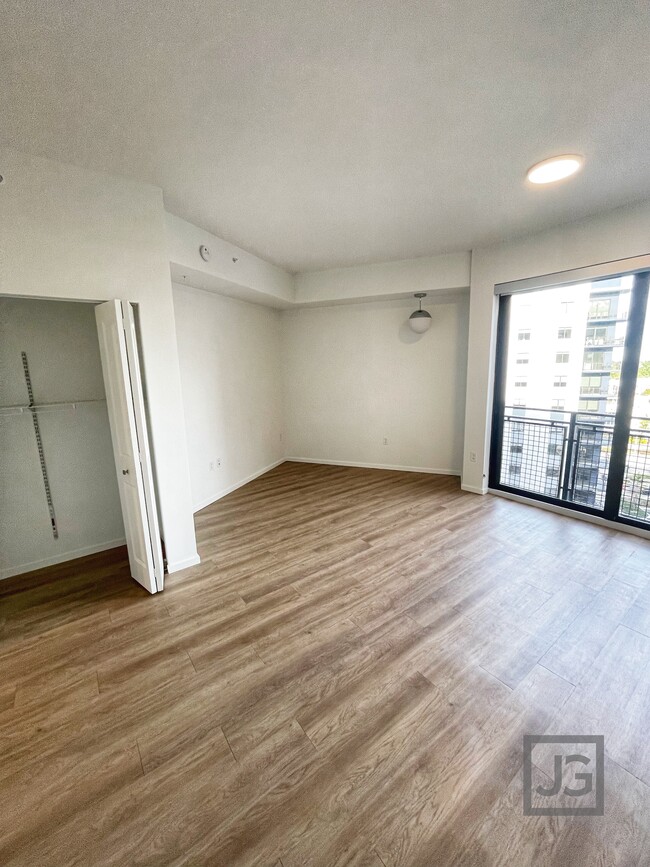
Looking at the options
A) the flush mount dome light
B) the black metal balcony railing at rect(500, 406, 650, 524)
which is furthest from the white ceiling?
the black metal balcony railing at rect(500, 406, 650, 524)

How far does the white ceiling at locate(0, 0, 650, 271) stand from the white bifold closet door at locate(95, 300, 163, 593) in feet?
3.18

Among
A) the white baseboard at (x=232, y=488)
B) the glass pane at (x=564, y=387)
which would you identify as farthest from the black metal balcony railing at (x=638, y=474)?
the white baseboard at (x=232, y=488)

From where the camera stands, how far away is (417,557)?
280 cm

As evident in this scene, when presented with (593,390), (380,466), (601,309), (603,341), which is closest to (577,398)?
(593,390)

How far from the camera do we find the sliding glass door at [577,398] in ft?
10.1

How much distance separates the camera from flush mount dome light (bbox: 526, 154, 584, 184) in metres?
2.12

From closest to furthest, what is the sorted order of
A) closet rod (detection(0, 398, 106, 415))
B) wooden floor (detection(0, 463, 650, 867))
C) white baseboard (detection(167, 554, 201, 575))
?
wooden floor (detection(0, 463, 650, 867)) → closet rod (detection(0, 398, 106, 415)) → white baseboard (detection(167, 554, 201, 575))

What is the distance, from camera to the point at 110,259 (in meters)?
2.20

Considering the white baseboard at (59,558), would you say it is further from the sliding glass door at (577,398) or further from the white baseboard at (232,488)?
the sliding glass door at (577,398)

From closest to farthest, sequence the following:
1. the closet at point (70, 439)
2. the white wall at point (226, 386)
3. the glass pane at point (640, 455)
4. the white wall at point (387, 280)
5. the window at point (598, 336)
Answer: the closet at point (70, 439), the glass pane at point (640, 455), the window at point (598, 336), the white wall at point (226, 386), the white wall at point (387, 280)

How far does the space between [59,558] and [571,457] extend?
17.1 feet

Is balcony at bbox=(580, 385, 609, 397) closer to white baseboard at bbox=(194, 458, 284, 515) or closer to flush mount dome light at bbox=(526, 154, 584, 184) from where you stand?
flush mount dome light at bbox=(526, 154, 584, 184)

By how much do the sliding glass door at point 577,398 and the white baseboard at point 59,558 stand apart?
4401 mm

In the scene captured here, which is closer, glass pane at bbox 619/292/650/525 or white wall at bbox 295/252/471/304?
glass pane at bbox 619/292/650/525
